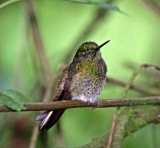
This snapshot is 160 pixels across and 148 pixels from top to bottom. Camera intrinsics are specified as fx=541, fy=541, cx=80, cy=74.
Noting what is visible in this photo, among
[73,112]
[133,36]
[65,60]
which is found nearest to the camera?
[65,60]

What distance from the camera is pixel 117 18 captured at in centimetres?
508

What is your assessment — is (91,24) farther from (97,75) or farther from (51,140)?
(97,75)

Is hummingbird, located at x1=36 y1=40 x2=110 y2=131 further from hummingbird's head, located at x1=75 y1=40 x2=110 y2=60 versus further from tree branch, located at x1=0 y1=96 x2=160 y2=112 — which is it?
tree branch, located at x1=0 y1=96 x2=160 y2=112

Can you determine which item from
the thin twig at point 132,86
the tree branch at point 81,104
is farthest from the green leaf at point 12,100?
the thin twig at point 132,86

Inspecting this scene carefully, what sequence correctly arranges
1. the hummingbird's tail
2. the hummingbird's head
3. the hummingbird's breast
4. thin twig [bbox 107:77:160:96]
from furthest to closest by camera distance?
thin twig [bbox 107:77:160:96]
the hummingbird's head
the hummingbird's breast
the hummingbird's tail

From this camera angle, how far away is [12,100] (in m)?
1.77

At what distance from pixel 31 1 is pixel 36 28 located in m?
0.20

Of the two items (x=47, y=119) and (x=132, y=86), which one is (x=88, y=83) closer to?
(x=47, y=119)

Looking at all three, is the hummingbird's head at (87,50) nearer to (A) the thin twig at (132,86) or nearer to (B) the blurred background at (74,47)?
(A) the thin twig at (132,86)

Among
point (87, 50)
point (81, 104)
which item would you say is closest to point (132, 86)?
point (87, 50)

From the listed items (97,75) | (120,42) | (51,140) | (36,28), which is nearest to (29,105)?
(97,75)

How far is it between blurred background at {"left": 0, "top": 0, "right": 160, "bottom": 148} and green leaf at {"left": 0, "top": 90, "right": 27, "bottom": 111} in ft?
5.34

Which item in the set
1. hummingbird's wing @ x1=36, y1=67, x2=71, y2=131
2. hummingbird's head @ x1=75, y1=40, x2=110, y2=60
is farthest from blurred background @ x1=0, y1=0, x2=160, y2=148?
hummingbird's wing @ x1=36, y1=67, x2=71, y2=131

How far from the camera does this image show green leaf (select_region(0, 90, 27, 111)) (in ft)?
5.74
